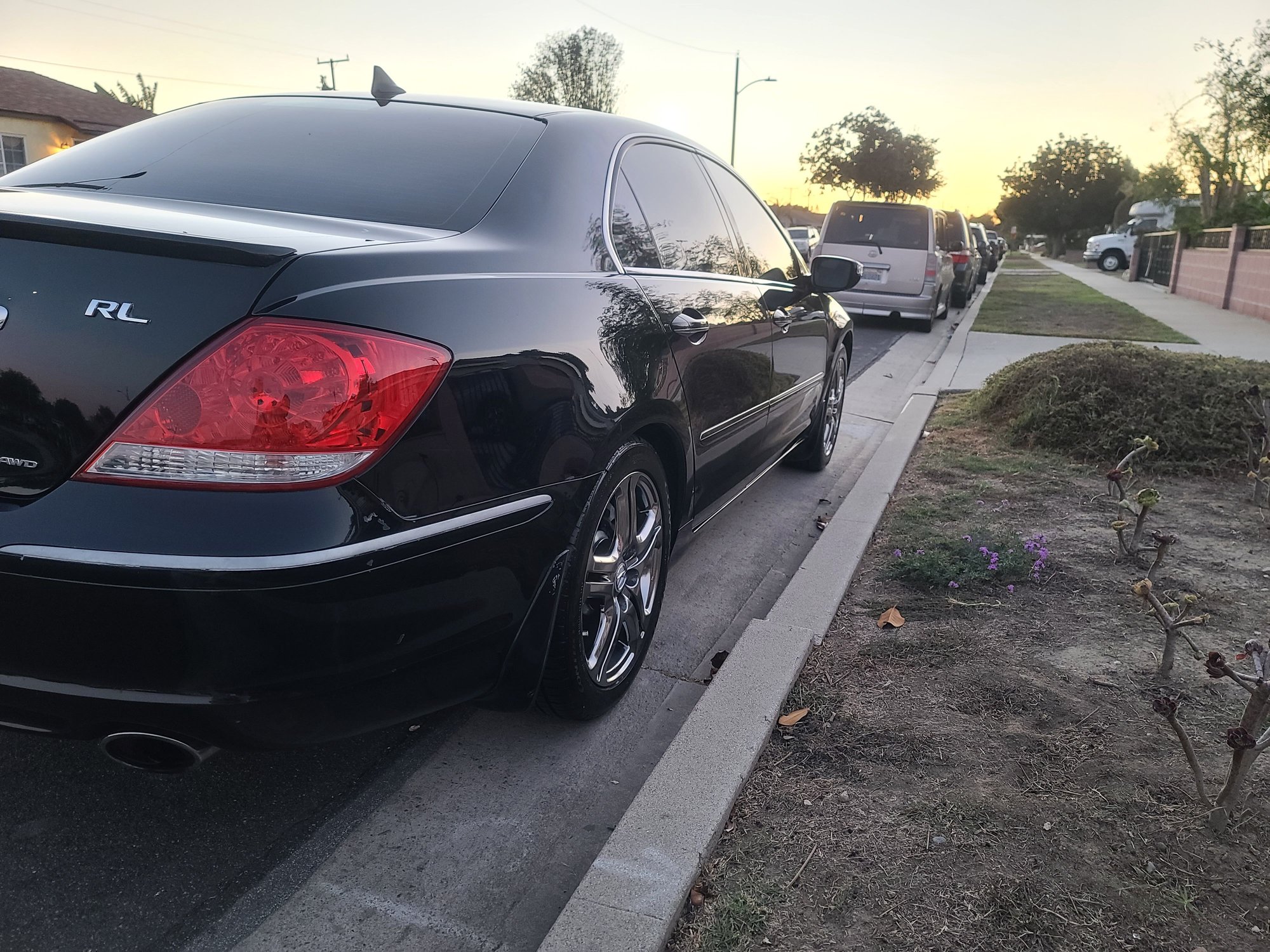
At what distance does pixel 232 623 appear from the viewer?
178 centimetres

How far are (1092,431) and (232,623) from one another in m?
5.32

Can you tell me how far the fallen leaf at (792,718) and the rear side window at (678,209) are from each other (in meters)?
1.37

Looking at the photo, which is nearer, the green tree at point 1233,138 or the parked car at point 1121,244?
the green tree at point 1233,138

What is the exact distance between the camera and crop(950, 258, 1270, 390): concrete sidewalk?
1010cm

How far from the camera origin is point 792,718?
2777 millimetres

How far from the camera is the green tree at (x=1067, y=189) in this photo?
80188 millimetres

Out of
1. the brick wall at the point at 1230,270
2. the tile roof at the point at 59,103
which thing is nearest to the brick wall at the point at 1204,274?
the brick wall at the point at 1230,270


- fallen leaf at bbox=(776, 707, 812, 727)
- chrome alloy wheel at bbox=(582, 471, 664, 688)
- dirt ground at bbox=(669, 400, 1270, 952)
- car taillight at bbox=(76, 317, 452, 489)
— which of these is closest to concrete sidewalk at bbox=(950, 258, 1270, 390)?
dirt ground at bbox=(669, 400, 1270, 952)

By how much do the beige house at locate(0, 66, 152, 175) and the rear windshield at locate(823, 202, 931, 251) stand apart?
29.3 metres

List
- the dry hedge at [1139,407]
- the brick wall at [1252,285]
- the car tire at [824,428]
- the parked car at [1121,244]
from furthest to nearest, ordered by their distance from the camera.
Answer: the parked car at [1121,244]
the brick wall at [1252,285]
the car tire at [824,428]
the dry hedge at [1139,407]

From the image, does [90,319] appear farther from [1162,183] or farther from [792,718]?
[1162,183]

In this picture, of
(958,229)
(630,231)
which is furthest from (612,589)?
(958,229)

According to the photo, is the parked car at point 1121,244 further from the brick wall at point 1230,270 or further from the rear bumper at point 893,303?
the rear bumper at point 893,303

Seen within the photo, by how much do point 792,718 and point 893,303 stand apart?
12604mm
